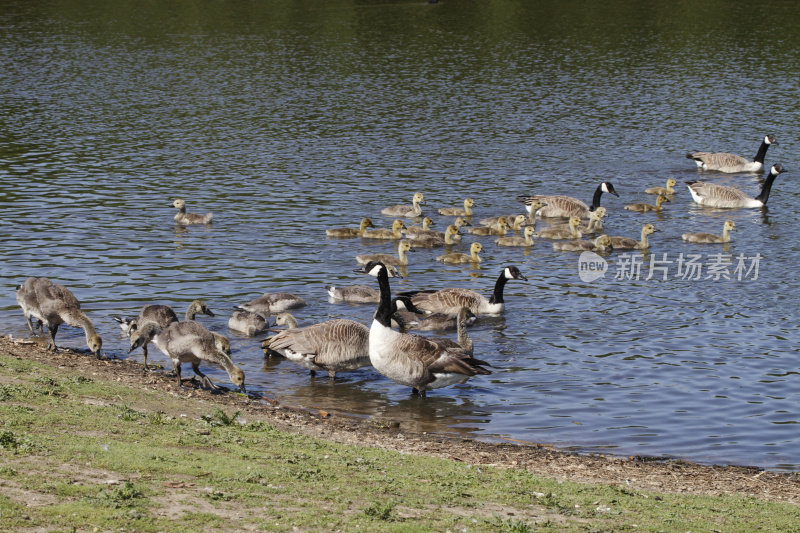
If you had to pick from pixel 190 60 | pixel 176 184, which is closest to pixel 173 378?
pixel 176 184

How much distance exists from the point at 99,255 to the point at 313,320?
6294 millimetres

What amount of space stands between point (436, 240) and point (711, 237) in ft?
21.0

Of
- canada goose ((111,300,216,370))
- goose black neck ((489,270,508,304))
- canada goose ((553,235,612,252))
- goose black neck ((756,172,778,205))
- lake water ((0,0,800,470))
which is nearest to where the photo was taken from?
lake water ((0,0,800,470))

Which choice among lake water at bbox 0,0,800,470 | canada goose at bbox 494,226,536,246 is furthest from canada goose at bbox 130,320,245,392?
canada goose at bbox 494,226,536,246

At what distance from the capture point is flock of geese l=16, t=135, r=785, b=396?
14.9 metres

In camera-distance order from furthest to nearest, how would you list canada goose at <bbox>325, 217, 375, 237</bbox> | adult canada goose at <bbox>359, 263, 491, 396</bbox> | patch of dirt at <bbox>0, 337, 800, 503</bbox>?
canada goose at <bbox>325, 217, 375, 237</bbox>
adult canada goose at <bbox>359, 263, 491, 396</bbox>
patch of dirt at <bbox>0, 337, 800, 503</bbox>

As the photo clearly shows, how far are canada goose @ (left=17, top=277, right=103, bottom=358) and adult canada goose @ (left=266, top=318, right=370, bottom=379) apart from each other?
9.45ft

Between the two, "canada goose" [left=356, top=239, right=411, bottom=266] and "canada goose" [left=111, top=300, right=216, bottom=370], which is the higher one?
"canada goose" [left=356, top=239, right=411, bottom=266]

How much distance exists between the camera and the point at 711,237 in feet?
80.1

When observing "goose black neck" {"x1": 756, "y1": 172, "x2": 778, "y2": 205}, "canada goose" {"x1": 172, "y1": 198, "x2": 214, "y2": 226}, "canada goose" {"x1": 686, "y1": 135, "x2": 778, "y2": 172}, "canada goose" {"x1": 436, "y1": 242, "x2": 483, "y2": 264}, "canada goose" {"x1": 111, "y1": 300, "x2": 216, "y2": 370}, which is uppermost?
"canada goose" {"x1": 686, "y1": 135, "x2": 778, "y2": 172}

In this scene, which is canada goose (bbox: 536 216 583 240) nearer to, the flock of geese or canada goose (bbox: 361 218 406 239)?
the flock of geese

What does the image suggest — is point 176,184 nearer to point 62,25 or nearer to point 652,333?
point 652,333

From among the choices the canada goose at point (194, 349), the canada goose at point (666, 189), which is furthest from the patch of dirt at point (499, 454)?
the canada goose at point (666, 189)

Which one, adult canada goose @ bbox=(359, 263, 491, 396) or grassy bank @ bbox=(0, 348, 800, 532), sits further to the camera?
adult canada goose @ bbox=(359, 263, 491, 396)
